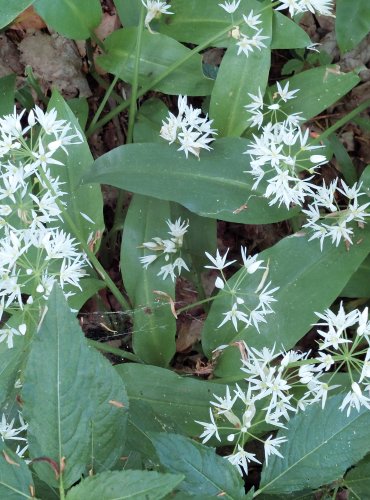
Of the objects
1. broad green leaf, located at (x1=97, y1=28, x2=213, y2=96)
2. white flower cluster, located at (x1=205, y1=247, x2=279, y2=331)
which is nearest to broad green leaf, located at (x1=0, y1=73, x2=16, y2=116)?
broad green leaf, located at (x1=97, y1=28, x2=213, y2=96)

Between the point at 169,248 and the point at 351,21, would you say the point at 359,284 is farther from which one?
the point at 351,21

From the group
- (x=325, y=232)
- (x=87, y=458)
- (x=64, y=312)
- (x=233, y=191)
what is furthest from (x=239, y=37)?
(x=87, y=458)

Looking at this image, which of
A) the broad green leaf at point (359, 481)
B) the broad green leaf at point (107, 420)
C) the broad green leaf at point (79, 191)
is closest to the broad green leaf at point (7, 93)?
the broad green leaf at point (79, 191)

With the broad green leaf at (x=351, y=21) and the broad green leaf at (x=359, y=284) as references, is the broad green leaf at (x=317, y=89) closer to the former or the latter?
the broad green leaf at (x=351, y=21)

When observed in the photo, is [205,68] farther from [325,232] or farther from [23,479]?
[23,479]

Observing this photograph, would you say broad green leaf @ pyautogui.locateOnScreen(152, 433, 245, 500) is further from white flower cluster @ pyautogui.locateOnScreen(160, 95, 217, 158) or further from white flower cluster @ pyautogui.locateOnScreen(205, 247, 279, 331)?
white flower cluster @ pyautogui.locateOnScreen(160, 95, 217, 158)
